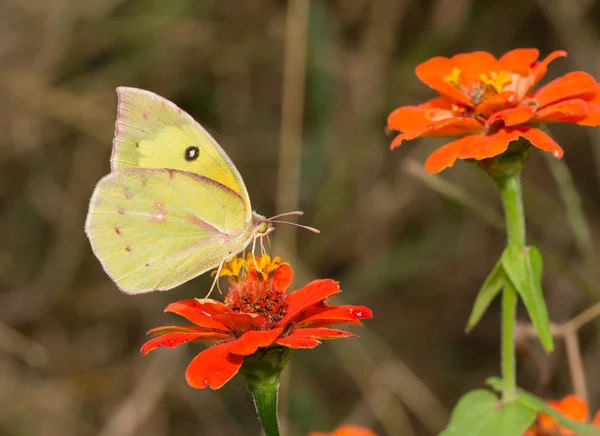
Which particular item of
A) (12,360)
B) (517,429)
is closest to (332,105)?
(12,360)

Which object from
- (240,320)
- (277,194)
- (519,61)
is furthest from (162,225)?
(277,194)

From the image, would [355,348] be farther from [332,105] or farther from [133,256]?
[133,256]

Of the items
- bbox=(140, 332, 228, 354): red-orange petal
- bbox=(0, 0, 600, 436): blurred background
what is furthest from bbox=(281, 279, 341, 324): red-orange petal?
bbox=(0, 0, 600, 436): blurred background

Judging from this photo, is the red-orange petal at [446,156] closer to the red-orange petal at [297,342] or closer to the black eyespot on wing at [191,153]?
the red-orange petal at [297,342]

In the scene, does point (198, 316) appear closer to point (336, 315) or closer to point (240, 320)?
point (240, 320)

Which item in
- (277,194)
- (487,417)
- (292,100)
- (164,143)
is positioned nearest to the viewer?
(487,417)

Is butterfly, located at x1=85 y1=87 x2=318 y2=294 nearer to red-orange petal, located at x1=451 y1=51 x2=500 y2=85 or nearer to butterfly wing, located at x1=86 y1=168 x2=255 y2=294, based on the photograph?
butterfly wing, located at x1=86 y1=168 x2=255 y2=294

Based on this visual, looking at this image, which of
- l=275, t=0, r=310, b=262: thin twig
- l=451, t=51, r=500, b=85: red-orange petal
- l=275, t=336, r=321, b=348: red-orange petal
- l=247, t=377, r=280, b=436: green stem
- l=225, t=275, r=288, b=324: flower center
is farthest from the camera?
l=275, t=0, r=310, b=262: thin twig
